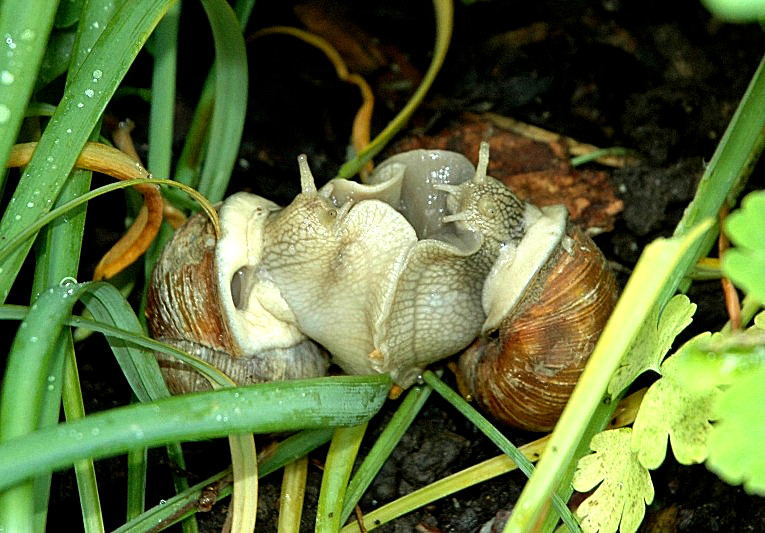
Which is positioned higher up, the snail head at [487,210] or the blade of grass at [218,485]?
the snail head at [487,210]

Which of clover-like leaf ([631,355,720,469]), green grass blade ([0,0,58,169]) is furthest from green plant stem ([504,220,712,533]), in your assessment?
green grass blade ([0,0,58,169])

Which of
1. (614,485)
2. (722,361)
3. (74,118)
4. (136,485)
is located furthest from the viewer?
(136,485)

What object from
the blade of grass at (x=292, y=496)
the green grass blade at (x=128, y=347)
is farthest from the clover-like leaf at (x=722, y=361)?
the green grass blade at (x=128, y=347)

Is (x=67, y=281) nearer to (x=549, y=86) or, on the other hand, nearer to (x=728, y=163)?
(x=728, y=163)

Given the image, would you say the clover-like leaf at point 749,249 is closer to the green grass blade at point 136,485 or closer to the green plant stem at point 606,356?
the green plant stem at point 606,356

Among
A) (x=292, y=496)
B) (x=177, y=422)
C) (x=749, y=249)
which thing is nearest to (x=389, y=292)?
(x=292, y=496)

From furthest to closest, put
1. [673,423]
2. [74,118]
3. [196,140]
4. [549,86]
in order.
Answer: [549,86], [196,140], [74,118], [673,423]

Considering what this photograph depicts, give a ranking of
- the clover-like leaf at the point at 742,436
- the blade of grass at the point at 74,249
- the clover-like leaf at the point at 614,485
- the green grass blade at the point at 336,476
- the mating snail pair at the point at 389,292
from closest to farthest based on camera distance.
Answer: the clover-like leaf at the point at 742,436 → the clover-like leaf at the point at 614,485 → the blade of grass at the point at 74,249 → the green grass blade at the point at 336,476 → the mating snail pair at the point at 389,292

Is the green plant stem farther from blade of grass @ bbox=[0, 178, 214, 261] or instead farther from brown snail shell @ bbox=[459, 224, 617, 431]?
blade of grass @ bbox=[0, 178, 214, 261]
